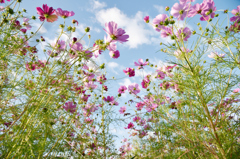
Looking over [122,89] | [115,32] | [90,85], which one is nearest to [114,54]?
[115,32]

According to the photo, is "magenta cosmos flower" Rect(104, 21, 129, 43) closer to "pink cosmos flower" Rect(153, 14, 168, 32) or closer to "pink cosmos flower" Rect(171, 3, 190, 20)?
"pink cosmos flower" Rect(153, 14, 168, 32)

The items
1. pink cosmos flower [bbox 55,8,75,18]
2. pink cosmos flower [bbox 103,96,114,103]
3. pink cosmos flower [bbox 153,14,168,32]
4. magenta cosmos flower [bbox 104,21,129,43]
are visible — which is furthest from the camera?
pink cosmos flower [bbox 103,96,114,103]

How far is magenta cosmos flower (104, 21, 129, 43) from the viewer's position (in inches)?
34.0

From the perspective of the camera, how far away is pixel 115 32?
0.87 m

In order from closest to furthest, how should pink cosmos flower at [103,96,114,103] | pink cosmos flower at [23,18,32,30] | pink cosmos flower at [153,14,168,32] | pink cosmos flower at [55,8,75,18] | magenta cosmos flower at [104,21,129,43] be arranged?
magenta cosmos flower at [104,21,129,43] < pink cosmos flower at [55,8,75,18] < pink cosmos flower at [153,14,168,32] < pink cosmos flower at [23,18,32,30] < pink cosmos flower at [103,96,114,103]

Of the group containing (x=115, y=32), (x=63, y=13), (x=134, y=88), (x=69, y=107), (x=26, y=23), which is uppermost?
(x=26, y=23)

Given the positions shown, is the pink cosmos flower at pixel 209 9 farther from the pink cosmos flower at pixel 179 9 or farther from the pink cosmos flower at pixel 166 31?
the pink cosmos flower at pixel 166 31

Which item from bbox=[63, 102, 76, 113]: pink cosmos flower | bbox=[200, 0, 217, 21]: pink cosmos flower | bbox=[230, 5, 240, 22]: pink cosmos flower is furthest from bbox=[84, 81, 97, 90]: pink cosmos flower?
bbox=[230, 5, 240, 22]: pink cosmos flower

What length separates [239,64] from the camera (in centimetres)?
94

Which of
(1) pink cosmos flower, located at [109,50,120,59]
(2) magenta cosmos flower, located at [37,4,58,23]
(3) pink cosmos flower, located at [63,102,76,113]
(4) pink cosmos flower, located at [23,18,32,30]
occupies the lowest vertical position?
(3) pink cosmos flower, located at [63,102,76,113]

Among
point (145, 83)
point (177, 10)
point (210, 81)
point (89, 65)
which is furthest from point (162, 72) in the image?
point (89, 65)

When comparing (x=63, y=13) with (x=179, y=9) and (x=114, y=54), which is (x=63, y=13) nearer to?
(x=114, y=54)

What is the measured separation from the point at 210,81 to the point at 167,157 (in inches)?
30.7

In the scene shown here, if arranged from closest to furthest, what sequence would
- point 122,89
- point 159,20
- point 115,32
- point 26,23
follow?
point 115,32 → point 159,20 → point 26,23 → point 122,89
